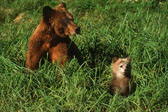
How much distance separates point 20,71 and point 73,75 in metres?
0.76

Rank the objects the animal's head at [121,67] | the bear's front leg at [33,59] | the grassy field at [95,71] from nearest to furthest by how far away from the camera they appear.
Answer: the grassy field at [95,71] → the animal's head at [121,67] → the bear's front leg at [33,59]

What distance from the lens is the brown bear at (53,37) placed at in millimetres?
4469

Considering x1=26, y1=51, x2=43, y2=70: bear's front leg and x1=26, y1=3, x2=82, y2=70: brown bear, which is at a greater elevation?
x1=26, y1=3, x2=82, y2=70: brown bear

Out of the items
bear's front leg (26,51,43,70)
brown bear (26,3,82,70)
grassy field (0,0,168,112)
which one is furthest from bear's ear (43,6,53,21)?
grassy field (0,0,168,112)

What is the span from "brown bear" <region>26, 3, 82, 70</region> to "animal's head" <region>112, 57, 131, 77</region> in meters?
0.67

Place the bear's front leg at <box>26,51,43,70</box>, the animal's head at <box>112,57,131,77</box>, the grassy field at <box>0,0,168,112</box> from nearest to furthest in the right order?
the grassy field at <box>0,0,168,112</box> → the animal's head at <box>112,57,131,77</box> → the bear's front leg at <box>26,51,43,70</box>

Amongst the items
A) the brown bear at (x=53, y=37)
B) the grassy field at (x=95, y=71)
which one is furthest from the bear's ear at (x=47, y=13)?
the grassy field at (x=95, y=71)

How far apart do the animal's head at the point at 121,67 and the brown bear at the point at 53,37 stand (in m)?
0.67

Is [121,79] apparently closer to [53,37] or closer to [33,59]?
[53,37]

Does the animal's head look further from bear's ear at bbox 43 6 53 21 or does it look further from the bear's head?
bear's ear at bbox 43 6 53 21

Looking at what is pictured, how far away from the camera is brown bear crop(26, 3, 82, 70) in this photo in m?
4.47

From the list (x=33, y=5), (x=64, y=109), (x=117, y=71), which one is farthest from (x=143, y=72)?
(x=33, y=5)

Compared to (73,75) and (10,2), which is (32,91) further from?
(10,2)

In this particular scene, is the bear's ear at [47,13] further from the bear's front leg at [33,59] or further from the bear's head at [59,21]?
the bear's front leg at [33,59]
